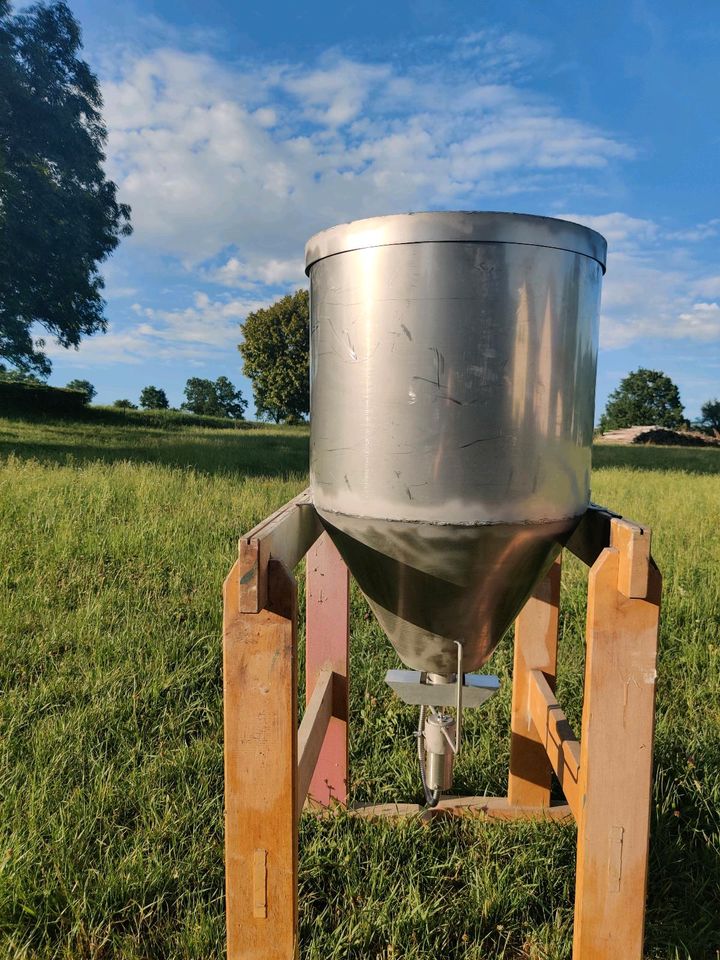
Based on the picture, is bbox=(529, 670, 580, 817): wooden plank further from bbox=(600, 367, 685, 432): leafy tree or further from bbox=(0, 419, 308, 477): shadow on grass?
bbox=(600, 367, 685, 432): leafy tree

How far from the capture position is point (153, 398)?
65562 millimetres

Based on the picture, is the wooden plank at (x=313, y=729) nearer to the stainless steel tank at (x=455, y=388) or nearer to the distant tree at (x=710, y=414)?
the stainless steel tank at (x=455, y=388)

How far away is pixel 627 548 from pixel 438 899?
137 centimetres

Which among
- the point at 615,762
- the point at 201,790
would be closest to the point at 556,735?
the point at 615,762

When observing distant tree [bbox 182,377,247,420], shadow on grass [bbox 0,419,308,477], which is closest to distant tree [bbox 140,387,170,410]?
distant tree [bbox 182,377,247,420]

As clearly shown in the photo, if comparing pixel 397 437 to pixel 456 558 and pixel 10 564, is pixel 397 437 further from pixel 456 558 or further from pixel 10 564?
pixel 10 564

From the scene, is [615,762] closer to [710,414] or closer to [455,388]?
[455,388]

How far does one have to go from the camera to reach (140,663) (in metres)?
3.13

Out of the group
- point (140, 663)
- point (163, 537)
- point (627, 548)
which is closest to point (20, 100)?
point (163, 537)

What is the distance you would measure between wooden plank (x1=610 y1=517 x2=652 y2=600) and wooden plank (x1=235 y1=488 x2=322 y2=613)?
725 mm

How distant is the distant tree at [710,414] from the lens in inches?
1873

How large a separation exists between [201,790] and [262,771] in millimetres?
1280

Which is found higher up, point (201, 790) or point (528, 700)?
point (528, 700)

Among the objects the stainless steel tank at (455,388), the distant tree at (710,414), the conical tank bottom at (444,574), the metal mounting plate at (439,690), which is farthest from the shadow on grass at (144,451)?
the distant tree at (710,414)
